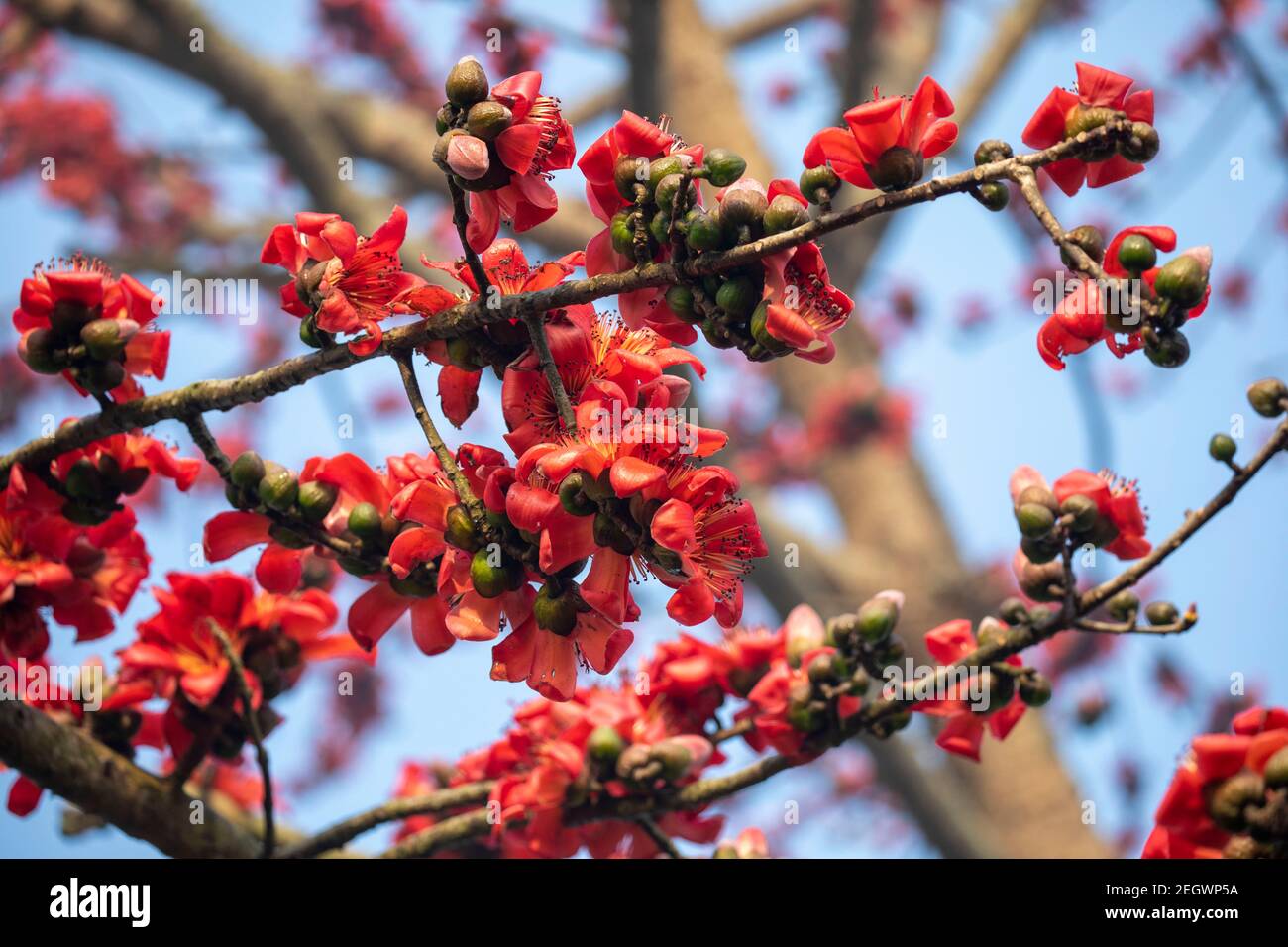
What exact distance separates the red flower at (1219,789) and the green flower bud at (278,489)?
Answer: 1004mm

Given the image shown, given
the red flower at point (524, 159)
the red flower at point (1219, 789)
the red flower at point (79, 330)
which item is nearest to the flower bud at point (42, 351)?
the red flower at point (79, 330)

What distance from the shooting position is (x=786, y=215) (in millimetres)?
1145

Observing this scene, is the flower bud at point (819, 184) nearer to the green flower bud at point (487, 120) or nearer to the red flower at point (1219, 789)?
the green flower bud at point (487, 120)

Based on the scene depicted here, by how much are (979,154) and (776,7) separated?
5467 millimetres

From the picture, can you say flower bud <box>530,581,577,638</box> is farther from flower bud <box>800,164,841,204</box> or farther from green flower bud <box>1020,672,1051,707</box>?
green flower bud <box>1020,672,1051,707</box>

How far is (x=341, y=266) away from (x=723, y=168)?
42 centimetres

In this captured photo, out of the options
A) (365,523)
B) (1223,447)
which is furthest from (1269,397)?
(365,523)

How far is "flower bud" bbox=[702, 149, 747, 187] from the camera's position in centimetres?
121

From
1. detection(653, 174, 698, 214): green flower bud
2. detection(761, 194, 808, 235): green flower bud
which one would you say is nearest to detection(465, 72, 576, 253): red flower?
detection(653, 174, 698, 214): green flower bud

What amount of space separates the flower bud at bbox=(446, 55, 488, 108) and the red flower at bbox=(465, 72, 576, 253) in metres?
0.02

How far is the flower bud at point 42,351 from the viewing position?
1.41 m

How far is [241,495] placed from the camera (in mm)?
1352

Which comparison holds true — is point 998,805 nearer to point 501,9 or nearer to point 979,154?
point 501,9

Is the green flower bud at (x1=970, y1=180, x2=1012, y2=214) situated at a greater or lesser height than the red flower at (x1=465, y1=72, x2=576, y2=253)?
lesser
